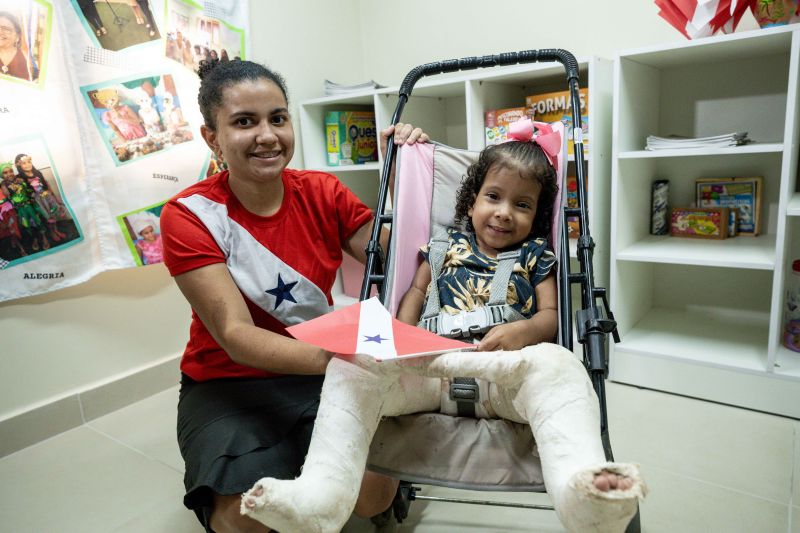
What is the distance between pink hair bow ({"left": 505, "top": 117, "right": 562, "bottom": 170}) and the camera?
1398 mm

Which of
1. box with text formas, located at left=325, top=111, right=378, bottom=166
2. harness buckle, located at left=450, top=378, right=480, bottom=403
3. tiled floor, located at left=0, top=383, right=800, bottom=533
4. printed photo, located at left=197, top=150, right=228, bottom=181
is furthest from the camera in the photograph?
box with text formas, located at left=325, top=111, right=378, bottom=166

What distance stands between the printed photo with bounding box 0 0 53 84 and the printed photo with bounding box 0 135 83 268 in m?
0.22

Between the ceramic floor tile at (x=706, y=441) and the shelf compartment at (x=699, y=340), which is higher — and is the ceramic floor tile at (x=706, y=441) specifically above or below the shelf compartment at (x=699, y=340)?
below

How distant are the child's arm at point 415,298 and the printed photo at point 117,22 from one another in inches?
58.6

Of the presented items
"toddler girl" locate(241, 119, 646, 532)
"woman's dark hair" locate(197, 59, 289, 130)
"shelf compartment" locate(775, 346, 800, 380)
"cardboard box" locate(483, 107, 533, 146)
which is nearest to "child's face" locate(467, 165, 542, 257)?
"toddler girl" locate(241, 119, 646, 532)

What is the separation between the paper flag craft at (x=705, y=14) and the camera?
1.75m

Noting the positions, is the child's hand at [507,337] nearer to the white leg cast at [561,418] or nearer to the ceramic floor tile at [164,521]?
the white leg cast at [561,418]

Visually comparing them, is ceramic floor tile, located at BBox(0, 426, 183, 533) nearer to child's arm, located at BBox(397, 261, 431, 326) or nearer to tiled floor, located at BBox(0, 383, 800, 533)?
tiled floor, located at BBox(0, 383, 800, 533)

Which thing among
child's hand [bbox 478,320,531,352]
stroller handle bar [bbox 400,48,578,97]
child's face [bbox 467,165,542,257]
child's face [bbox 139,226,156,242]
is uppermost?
stroller handle bar [bbox 400,48,578,97]

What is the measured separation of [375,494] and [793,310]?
1695mm

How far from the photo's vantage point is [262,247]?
51.3 inches

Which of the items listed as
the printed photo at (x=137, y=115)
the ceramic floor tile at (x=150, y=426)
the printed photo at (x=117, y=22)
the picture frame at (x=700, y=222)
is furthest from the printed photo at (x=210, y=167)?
the picture frame at (x=700, y=222)

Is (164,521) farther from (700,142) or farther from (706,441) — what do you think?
(700,142)

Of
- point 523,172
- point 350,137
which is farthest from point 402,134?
point 350,137
